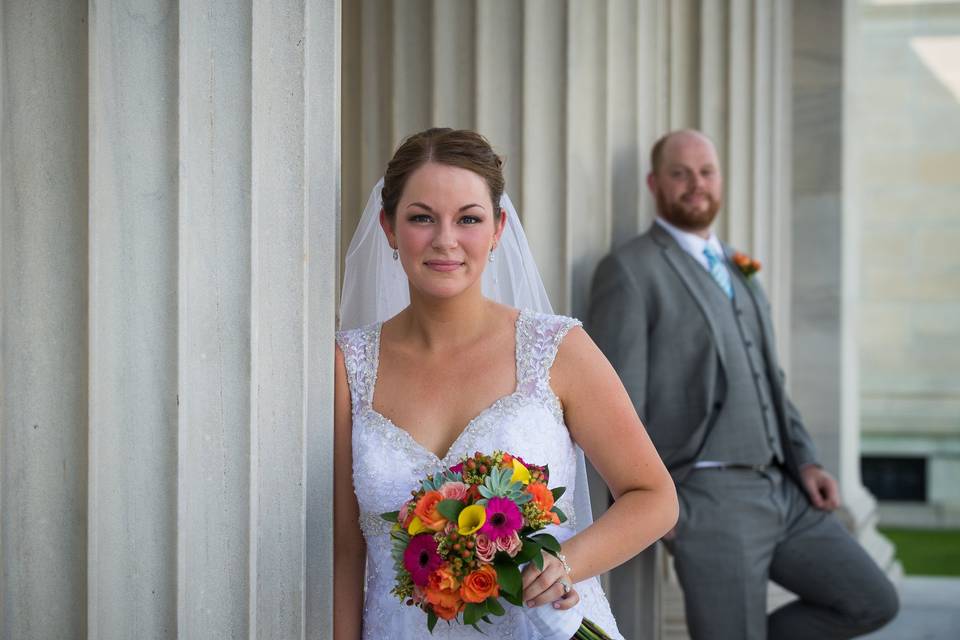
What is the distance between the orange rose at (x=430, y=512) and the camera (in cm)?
268

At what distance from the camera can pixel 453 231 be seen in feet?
10.3

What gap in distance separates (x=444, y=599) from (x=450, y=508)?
0.20 meters

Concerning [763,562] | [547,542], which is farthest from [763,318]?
[547,542]

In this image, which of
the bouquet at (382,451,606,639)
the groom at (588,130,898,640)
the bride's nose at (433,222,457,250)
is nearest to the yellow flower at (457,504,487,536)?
the bouquet at (382,451,606,639)

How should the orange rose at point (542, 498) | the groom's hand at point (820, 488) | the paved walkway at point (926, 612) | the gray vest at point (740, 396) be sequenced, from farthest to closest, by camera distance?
the paved walkway at point (926, 612) → the groom's hand at point (820, 488) → the gray vest at point (740, 396) → the orange rose at point (542, 498)

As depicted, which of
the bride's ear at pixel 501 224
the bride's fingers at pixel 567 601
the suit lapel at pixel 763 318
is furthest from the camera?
the suit lapel at pixel 763 318

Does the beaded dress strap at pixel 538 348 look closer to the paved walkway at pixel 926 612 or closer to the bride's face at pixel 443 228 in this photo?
the bride's face at pixel 443 228

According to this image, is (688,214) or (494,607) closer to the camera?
Answer: (494,607)

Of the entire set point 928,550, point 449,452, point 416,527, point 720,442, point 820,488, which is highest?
point 449,452

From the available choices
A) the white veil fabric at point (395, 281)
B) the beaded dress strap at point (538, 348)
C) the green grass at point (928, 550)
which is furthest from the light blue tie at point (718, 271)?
the green grass at point (928, 550)

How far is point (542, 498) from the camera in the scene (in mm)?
2740

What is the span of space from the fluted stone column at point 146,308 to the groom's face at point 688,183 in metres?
2.87

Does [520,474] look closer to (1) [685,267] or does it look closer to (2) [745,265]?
(1) [685,267]

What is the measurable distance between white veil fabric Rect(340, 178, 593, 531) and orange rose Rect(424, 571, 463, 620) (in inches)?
43.0
